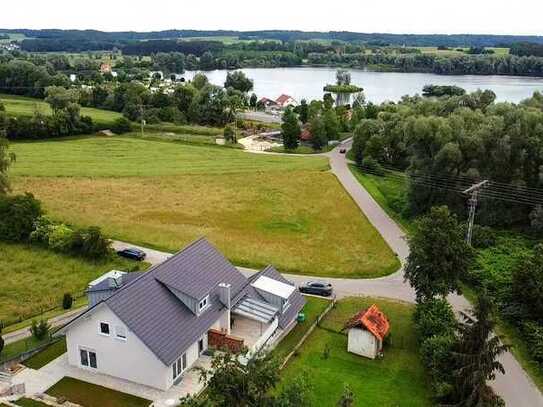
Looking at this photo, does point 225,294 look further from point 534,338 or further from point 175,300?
point 534,338

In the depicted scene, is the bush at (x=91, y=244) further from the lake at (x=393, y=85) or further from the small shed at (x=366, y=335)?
the lake at (x=393, y=85)

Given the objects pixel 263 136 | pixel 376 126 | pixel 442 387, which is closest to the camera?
pixel 442 387

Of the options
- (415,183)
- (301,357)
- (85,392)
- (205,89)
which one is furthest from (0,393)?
(205,89)

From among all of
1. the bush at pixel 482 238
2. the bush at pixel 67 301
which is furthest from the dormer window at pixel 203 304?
the bush at pixel 482 238

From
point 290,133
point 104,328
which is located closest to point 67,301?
point 104,328

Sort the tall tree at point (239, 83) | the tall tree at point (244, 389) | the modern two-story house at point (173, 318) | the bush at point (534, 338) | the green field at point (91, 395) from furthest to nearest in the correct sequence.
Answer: the tall tree at point (239, 83)
the bush at point (534, 338)
the modern two-story house at point (173, 318)
the green field at point (91, 395)
the tall tree at point (244, 389)

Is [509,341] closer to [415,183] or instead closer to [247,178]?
[415,183]
